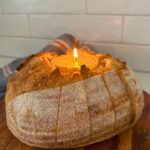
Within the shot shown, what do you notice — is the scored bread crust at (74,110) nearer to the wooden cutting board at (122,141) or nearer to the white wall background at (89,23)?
the wooden cutting board at (122,141)

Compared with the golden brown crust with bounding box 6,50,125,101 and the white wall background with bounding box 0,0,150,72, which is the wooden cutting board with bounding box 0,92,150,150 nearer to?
the golden brown crust with bounding box 6,50,125,101

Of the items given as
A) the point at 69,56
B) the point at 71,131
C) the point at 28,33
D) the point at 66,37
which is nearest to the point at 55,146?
the point at 71,131

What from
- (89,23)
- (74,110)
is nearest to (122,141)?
(74,110)

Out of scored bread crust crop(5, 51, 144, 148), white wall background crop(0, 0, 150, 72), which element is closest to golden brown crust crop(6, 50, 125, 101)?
scored bread crust crop(5, 51, 144, 148)

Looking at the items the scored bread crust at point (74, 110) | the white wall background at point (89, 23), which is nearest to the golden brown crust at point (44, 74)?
the scored bread crust at point (74, 110)

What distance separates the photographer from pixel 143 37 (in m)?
0.51

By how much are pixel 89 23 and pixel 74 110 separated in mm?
331

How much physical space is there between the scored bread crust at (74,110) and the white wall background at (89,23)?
0.80ft

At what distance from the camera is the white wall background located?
507 mm

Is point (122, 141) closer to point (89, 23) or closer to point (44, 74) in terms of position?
point (44, 74)

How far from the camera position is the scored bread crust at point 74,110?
283 mm

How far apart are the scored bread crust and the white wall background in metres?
0.24

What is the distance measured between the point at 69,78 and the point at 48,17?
1.15 feet


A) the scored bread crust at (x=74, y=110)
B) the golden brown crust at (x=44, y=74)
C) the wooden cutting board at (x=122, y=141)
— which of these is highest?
the golden brown crust at (x=44, y=74)
